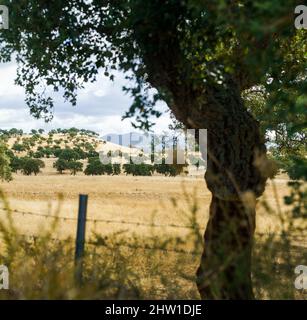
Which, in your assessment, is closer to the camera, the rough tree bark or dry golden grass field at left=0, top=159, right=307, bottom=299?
dry golden grass field at left=0, top=159, right=307, bottom=299

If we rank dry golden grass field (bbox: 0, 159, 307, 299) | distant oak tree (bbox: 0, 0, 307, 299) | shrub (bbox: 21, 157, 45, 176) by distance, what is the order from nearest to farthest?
dry golden grass field (bbox: 0, 159, 307, 299) → distant oak tree (bbox: 0, 0, 307, 299) → shrub (bbox: 21, 157, 45, 176)

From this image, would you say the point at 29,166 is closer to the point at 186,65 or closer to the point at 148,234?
the point at 148,234

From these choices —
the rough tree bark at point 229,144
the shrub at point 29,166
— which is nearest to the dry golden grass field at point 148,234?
the rough tree bark at point 229,144

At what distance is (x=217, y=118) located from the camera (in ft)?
33.6

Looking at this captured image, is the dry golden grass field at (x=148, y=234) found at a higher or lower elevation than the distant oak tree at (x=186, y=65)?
lower

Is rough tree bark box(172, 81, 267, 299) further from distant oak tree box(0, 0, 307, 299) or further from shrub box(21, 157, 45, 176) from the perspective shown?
shrub box(21, 157, 45, 176)

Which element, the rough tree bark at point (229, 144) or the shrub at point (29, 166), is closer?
the rough tree bark at point (229, 144)

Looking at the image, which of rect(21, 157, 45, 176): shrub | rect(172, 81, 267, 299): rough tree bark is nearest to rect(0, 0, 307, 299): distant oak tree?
rect(172, 81, 267, 299): rough tree bark

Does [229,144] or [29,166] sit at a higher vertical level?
[29,166]

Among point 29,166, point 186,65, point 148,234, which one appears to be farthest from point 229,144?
point 29,166

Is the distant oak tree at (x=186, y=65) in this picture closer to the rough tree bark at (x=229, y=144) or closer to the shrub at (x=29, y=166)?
the rough tree bark at (x=229, y=144)

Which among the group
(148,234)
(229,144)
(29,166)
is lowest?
(148,234)

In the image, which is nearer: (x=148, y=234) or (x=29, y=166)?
(x=148, y=234)

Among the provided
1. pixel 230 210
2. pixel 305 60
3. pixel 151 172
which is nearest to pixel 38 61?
pixel 230 210
